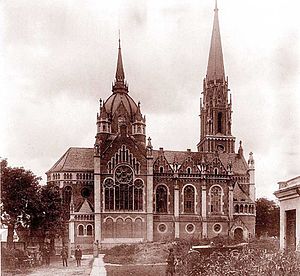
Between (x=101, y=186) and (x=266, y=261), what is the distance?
20540mm

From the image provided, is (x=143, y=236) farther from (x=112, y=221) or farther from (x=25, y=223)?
(x=25, y=223)

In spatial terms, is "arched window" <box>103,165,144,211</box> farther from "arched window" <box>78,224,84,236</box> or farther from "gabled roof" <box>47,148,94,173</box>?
"gabled roof" <box>47,148,94,173</box>

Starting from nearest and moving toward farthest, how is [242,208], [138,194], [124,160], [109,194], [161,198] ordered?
[109,194], [138,194], [124,160], [161,198], [242,208]

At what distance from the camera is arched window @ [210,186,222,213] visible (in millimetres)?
32062

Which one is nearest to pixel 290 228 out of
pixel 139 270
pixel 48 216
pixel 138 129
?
pixel 139 270

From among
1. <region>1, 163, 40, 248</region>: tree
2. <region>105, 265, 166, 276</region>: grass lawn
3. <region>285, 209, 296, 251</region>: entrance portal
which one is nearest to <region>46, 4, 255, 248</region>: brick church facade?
<region>1, 163, 40, 248</region>: tree

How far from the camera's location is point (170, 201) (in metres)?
31.4

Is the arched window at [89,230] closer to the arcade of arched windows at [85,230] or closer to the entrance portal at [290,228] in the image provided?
the arcade of arched windows at [85,230]

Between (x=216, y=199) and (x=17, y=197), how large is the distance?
19647 mm

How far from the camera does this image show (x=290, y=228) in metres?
12.2

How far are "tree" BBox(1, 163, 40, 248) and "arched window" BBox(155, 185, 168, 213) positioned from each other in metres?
15.8

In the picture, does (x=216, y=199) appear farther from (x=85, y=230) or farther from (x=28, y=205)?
(x=28, y=205)

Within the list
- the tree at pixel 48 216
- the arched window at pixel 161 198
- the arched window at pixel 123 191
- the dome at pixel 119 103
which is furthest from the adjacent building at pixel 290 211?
the dome at pixel 119 103

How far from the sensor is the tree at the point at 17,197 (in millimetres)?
12852
